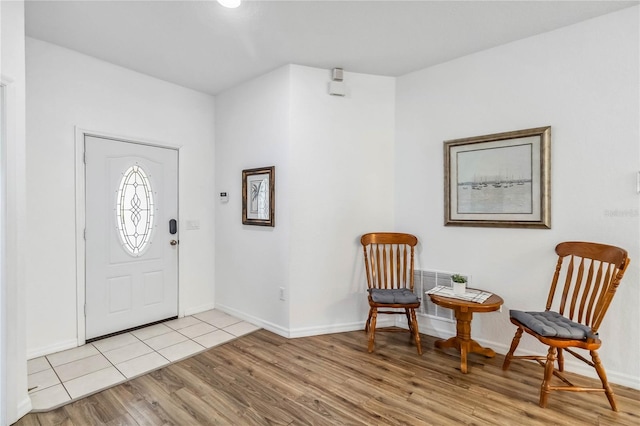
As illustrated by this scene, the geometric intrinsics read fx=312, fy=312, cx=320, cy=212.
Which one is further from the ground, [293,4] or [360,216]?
[293,4]

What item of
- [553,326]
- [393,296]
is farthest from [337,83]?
[553,326]


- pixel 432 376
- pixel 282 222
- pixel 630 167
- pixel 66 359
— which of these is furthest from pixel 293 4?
pixel 66 359

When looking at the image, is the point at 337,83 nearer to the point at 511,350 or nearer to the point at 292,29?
the point at 292,29

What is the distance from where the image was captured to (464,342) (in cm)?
252

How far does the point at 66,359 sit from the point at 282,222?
2168 millimetres

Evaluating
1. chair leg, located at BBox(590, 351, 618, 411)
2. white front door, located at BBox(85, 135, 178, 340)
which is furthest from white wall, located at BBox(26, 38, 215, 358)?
chair leg, located at BBox(590, 351, 618, 411)

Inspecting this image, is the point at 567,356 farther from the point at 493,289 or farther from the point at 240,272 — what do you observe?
the point at 240,272

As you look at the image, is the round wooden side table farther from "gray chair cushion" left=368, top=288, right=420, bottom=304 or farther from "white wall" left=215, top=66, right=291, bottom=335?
"white wall" left=215, top=66, right=291, bottom=335

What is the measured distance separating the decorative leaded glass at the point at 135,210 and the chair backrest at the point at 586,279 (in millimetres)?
3810

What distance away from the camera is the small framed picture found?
3.27m

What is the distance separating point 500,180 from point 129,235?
3.65 m

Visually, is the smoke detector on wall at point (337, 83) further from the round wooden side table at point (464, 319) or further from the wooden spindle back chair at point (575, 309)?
the wooden spindle back chair at point (575, 309)

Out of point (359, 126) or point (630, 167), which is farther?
point (359, 126)

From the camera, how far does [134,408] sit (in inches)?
79.5
